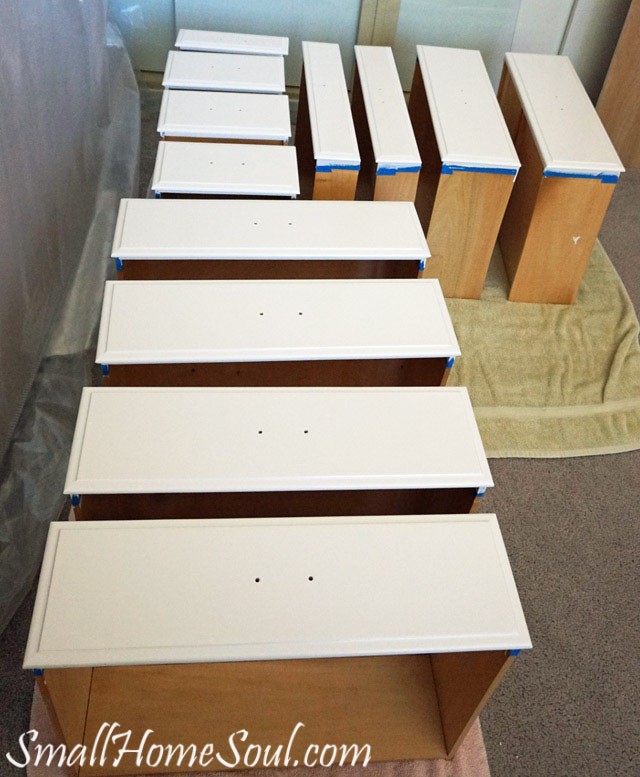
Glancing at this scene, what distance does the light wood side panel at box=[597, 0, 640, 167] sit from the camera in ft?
8.27

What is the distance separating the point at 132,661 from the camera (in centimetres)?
103

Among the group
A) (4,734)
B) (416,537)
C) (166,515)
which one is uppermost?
(416,537)

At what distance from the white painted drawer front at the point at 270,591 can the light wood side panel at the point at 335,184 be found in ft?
3.42

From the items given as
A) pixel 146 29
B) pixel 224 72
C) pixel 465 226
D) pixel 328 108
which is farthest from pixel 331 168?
pixel 146 29

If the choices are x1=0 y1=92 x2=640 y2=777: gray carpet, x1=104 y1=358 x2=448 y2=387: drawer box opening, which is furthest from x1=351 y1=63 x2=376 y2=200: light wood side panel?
x1=0 y1=92 x2=640 y2=777: gray carpet

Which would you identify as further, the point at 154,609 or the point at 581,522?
the point at 581,522

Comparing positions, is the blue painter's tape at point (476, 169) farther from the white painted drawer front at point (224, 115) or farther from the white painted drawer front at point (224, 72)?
the white painted drawer front at point (224, 72)

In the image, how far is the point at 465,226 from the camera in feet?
6.77

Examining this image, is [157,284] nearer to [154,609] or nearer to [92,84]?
[154,609]

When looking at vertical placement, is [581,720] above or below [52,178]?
below

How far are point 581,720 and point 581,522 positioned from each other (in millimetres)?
437

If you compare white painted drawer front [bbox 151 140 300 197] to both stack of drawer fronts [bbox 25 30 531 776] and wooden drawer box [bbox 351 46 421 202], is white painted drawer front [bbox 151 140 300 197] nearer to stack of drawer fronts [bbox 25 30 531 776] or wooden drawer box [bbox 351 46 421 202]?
stack of drawer fronts [bbox 25 30 531 776]

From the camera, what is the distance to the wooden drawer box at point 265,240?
167 centimetres

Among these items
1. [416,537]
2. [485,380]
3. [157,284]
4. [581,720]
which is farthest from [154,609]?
[485,380]
